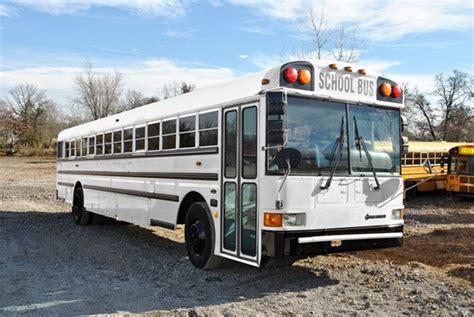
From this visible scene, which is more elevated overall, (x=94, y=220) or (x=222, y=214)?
(x=222, y=214)

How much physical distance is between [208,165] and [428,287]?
10.4ft

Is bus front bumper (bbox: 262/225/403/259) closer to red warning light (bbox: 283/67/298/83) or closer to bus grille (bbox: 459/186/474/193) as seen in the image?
red warning light (bbox: 283/67/298/83)

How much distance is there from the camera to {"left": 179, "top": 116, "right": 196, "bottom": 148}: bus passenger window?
725cm

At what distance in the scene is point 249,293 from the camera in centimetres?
583

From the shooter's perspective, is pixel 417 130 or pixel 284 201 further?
pixel 417 130

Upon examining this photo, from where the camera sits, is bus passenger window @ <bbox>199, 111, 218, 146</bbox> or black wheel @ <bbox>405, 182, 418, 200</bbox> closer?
bus passenger window @ <bbox>199, 111, 218, 146</bbox>

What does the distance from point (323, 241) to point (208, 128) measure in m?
2.31

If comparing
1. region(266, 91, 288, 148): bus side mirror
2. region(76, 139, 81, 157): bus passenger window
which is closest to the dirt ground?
region(266, 91, 288, 148): bus side mirror

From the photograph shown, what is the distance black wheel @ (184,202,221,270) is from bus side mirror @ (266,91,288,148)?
1.86 metres

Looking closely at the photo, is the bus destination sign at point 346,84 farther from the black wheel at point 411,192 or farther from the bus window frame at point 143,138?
the black wheel at point 411,192

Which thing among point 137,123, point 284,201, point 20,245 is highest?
Answer: point 137,123

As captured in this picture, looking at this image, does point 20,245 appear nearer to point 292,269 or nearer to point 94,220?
point 94,220

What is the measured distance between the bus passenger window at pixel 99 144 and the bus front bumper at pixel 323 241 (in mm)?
6456

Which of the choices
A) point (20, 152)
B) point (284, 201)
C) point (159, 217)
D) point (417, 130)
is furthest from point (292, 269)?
point (417, 130)
